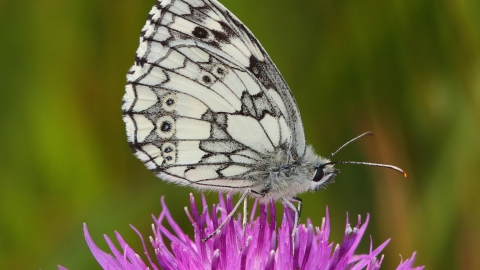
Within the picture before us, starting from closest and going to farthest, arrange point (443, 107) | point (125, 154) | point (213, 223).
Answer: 1. point (213, 223)
2. point (443, 107)
3. point (125, 154)

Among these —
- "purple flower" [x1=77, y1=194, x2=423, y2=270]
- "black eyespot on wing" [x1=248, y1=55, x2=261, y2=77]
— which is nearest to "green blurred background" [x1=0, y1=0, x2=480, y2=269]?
"purple flower" [x1=77, y1=194, x2=423, y2=270]

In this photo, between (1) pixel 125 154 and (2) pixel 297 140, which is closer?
(2) pixel 297 140

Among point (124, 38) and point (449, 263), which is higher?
point (124, 38)

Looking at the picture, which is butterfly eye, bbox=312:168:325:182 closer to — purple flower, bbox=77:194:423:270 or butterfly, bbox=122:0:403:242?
butterfly, bbox=122:0:403:242

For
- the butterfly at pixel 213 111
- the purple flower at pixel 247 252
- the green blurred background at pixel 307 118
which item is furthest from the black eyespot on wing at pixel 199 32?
the green blurred background at pixel 307 118

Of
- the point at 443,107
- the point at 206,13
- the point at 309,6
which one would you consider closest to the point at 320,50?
the point at 309,6

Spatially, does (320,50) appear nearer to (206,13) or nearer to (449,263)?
(206,13)

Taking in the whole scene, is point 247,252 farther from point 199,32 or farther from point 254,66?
point 199,32

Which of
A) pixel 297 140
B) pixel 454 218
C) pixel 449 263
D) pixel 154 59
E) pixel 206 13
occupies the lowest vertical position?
pixel 449 263
